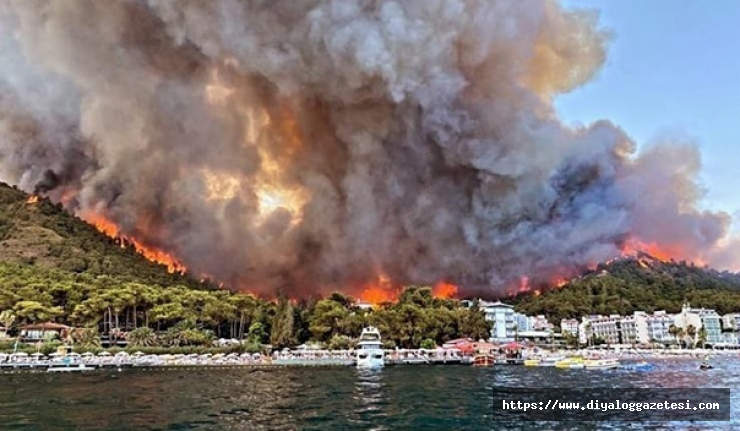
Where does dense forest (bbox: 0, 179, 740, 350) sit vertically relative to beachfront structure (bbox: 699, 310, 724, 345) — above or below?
above

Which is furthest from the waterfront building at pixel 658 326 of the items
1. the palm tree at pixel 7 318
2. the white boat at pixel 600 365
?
the palm tree at pixel 7 318

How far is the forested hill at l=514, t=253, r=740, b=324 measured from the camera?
96.1m

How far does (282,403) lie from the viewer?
22.2m

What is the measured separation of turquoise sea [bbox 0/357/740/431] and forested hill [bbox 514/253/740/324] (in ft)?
209

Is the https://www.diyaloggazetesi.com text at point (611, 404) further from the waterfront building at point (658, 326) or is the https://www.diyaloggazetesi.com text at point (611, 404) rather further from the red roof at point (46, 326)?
the waterfront building at point (658, 326)

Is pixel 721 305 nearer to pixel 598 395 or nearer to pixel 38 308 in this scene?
pixel 598 395

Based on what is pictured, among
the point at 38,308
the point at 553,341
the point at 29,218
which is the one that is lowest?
the point at 553,341

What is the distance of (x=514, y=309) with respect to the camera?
9475 centimetres

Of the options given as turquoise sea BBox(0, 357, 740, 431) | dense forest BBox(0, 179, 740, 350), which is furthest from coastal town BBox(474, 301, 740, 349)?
turquoise sea BBox(0, 357, 740, 431)

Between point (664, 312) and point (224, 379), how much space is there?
75.5 meters

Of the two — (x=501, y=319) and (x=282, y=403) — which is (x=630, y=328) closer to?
(x=501, y=319)

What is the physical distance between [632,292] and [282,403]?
9195 cm

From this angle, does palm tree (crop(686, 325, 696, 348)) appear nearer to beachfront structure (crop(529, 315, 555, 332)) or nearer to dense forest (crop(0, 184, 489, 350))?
beachfront structure (crop(529, 315, 555, 332))

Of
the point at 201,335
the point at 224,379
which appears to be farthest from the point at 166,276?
the point at 224,379
